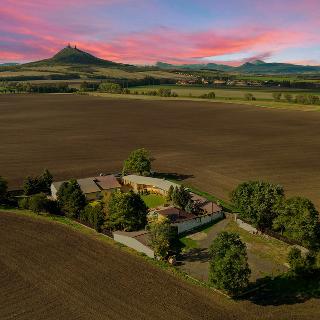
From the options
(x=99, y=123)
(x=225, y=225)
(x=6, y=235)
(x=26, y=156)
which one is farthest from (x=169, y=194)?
(x=99, y=123)

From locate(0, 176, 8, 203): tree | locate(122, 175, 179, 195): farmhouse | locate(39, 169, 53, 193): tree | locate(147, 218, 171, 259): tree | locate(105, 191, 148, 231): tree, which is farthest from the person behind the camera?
locate(39, 169, 53, 193): tree

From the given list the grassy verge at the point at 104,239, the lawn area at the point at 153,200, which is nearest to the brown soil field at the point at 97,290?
the grassy verge at the point at 104,239

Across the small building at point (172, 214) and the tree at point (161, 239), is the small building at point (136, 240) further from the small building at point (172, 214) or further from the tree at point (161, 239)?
the small building at point (172, 214)

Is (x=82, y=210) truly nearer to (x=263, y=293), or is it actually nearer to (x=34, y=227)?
(x=34, y=227)

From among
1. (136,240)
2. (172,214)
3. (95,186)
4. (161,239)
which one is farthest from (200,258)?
(95,186)

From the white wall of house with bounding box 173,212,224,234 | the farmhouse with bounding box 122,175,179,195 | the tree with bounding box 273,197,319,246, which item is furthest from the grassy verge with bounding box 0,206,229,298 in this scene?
the farmhouse with bounding box 122,175,179,195

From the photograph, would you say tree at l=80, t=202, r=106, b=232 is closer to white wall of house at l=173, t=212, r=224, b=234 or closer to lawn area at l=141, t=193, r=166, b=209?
white wall of house at l=173, t=212, r=224, b=234

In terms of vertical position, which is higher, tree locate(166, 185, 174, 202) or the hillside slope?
tree locate(166, 185, 174, 202)
